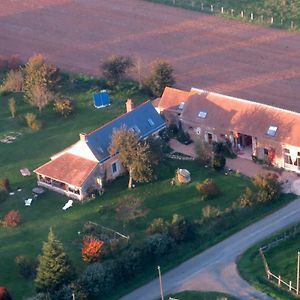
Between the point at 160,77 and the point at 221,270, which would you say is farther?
the point at 160,77

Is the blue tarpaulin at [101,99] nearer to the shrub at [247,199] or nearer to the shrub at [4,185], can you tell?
the shrub at [4,185]

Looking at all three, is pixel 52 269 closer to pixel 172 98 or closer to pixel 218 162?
pixel 218 162

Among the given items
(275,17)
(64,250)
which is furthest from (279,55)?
(64,250)

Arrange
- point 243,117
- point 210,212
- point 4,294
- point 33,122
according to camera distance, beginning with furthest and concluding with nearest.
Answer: point 33,122 < point 243,117 < point 210,212 < point 4,294

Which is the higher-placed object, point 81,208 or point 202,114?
point 202,114

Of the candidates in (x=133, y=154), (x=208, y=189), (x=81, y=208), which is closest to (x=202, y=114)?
(x=133, y=154)

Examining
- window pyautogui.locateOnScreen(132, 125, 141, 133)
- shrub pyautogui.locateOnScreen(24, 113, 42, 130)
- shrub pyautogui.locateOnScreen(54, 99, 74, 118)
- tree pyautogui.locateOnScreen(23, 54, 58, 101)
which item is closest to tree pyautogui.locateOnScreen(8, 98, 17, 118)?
tree pyautogui.locateOnScreen(23, 54, 58, 101)
